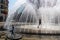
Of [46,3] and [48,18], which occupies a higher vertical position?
Result: [46,3]

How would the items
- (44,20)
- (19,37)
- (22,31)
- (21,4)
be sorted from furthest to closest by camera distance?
1. (21,4)
2. (44,20)
3. (22,31)
4. (19,37)

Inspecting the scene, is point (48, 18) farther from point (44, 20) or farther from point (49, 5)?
point (49, 5)

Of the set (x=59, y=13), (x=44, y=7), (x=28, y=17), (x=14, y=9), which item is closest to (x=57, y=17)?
(x=59, y=13)

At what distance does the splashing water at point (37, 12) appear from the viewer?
1514 centimetres

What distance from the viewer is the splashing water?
1514 cm

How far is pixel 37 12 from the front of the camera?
1508cm

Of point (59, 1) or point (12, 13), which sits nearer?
point (12, 13)

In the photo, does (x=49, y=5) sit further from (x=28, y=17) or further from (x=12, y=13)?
(x=12, y=13)

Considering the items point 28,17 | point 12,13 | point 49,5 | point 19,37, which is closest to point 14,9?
point 12,13

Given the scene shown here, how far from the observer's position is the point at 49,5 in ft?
53.7

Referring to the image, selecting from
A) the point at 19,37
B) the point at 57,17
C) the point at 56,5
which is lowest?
the point at 19,37

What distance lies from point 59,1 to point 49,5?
94cm

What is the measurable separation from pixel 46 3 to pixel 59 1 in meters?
1.15

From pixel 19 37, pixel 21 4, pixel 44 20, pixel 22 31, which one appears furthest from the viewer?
pixel 21 4
